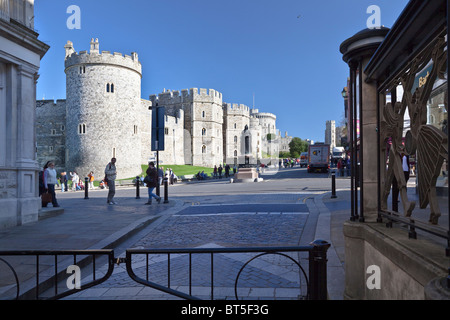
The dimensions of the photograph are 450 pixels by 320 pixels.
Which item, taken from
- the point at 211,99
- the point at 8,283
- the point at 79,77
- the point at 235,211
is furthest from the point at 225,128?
the point at 8,283

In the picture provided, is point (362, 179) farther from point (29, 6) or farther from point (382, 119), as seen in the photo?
point (29, 6)

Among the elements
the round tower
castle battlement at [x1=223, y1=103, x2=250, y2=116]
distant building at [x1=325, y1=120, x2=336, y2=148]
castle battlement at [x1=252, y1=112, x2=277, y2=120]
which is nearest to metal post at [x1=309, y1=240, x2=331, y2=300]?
the round tower

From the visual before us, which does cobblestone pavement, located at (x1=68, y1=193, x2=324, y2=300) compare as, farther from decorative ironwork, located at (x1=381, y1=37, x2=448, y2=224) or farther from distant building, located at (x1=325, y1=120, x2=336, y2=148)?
distant building, located at (x1=325, y1=120, x2=336, y2=148)

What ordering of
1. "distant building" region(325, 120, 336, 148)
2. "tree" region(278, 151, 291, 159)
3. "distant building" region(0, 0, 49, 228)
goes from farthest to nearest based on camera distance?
"distant building" region(325, 120, 336, 148) → "tree" region(278, 151, 291, 159) → "distant building" region(0, 0, 49, 228)

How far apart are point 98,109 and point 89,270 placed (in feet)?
124

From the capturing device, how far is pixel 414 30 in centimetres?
210

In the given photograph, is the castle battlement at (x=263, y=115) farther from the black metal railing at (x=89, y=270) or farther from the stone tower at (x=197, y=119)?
the black metal railing at (x=89, y=270)

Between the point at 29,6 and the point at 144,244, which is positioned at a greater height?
the point at 29,6

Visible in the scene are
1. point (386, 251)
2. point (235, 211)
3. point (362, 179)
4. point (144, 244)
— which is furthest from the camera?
point (235, 211)

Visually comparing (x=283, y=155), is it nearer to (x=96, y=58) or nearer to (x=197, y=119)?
(x=197, y=119)

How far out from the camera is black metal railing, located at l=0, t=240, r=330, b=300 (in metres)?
2.33

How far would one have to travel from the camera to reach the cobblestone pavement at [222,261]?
3.71 metres
